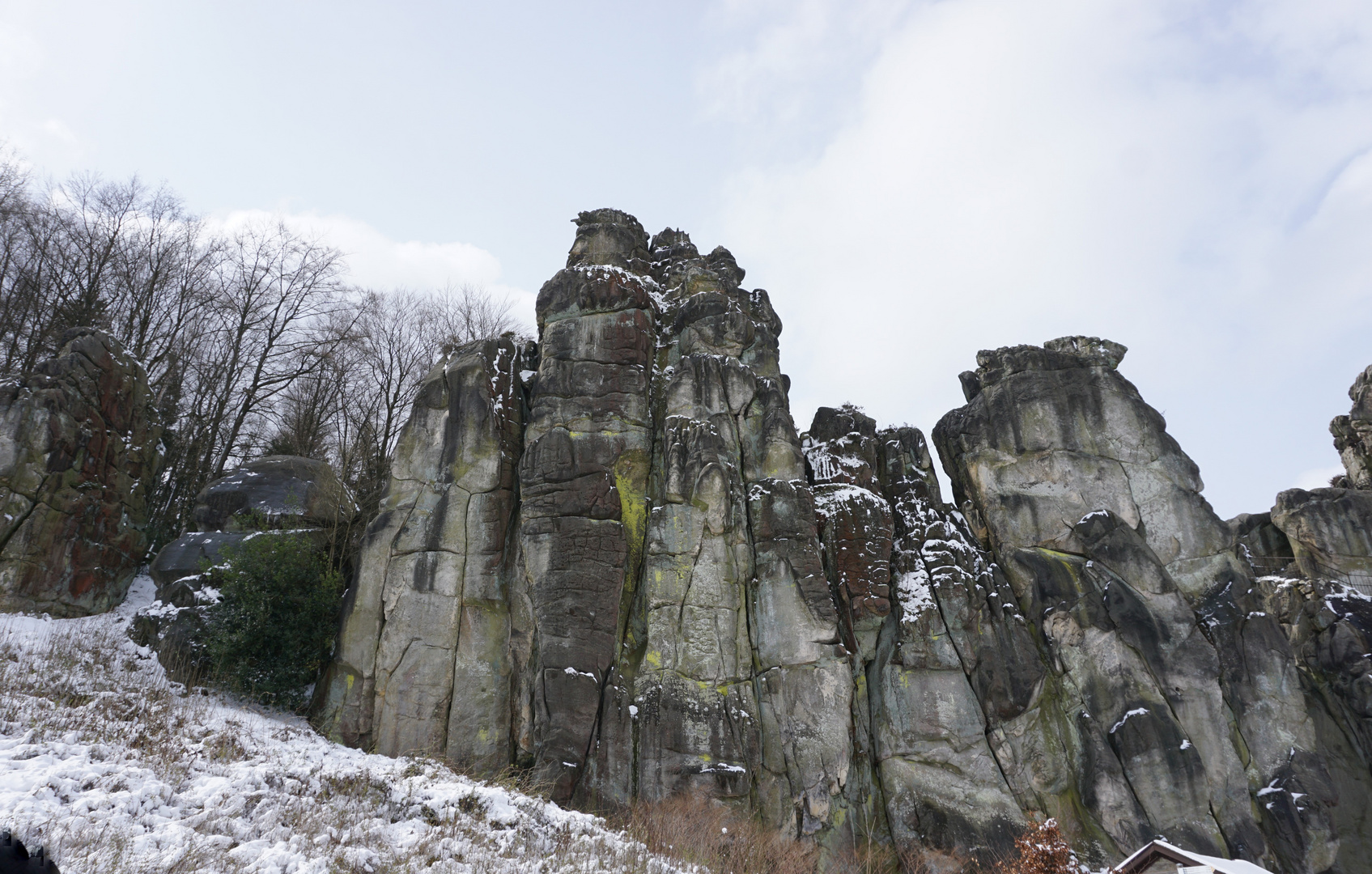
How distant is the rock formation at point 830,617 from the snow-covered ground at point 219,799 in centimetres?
267

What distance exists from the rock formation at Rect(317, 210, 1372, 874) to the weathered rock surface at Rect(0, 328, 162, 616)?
671 centimetres

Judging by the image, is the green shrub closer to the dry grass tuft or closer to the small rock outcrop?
the small rock outcrop

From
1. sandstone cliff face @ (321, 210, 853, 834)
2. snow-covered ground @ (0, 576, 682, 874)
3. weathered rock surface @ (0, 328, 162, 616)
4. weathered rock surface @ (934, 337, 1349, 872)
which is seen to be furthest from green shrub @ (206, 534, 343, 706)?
weathered rock surface @ (934, 337, 1349, 872)

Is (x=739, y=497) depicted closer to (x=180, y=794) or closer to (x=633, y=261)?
(x=633, y=261)

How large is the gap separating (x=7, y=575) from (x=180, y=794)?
10.6 meters

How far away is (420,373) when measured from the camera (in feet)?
100

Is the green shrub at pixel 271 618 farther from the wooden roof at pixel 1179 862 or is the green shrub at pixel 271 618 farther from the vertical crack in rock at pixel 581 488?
the wooden roof at pixel 1179 862

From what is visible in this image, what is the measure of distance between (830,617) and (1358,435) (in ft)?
67.2

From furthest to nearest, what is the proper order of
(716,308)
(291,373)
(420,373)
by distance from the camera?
(420,373) < (291,373) < (716,308)

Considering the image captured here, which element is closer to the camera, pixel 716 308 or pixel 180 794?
pixel 180 794

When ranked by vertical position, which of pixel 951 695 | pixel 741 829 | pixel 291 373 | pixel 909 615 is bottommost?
pixel 741 829

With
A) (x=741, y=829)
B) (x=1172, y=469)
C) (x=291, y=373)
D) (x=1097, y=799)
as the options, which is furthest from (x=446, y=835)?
(x=291, y=373)

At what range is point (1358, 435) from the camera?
2486cm

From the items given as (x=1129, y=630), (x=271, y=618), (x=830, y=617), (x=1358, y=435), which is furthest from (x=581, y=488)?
(x=1358, y=435)
